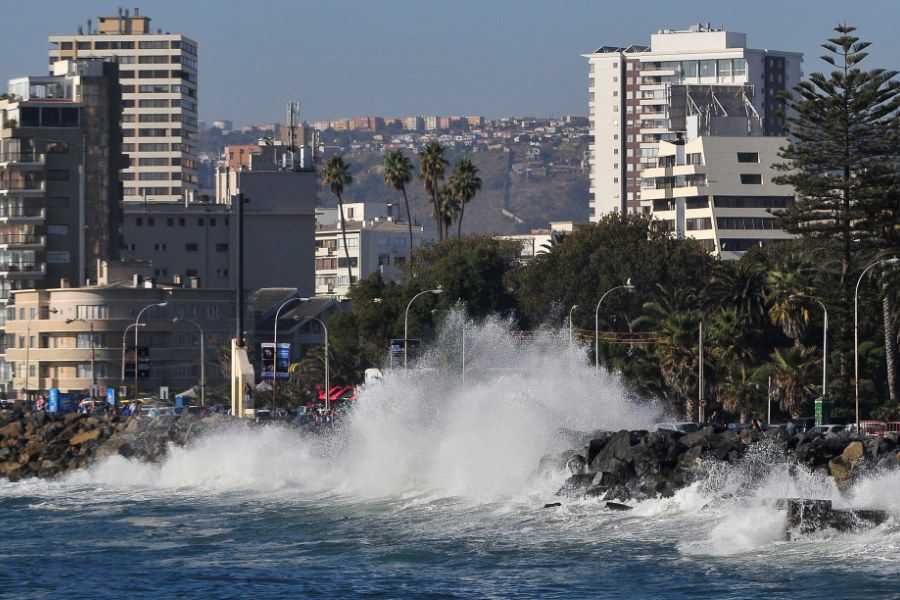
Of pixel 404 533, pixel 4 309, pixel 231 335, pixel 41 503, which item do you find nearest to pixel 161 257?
pixel 4 309

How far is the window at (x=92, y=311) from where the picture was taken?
10238 cm

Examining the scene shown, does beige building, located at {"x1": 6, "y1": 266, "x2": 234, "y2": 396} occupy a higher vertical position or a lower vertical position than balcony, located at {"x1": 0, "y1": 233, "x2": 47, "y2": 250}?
lower

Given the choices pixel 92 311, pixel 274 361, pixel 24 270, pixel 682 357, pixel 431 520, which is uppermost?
pixel 24 270

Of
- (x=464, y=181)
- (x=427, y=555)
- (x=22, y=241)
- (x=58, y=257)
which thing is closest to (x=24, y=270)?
(x=22, y=241)

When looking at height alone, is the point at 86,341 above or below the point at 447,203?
below

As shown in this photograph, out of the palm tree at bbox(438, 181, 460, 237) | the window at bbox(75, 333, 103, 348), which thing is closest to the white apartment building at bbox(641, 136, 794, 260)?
the palm tree at bbox(438, 181, 460, 237)

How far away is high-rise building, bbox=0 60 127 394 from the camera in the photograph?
118250mm

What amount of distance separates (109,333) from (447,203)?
3750 cm

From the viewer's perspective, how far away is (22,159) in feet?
387

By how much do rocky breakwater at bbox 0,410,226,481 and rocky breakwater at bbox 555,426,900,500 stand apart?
900 inches

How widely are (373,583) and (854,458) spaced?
12668 millimetres

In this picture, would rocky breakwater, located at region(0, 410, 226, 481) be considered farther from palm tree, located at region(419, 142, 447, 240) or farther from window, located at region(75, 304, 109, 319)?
palm tree, located at region(419, 142, 447, 240)

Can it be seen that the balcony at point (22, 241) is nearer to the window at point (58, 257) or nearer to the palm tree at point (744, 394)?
the window at point (58, 257)

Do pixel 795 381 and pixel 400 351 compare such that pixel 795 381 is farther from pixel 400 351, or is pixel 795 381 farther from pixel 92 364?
pixel 92 364
